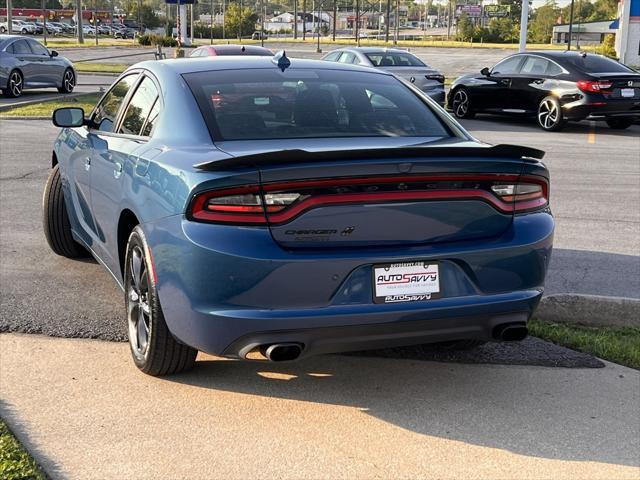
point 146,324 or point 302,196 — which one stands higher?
point 302,196

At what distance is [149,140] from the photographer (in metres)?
4.73

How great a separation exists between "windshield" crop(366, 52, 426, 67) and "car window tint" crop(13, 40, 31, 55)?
31.7 feet

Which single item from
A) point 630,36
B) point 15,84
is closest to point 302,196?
point 15,84

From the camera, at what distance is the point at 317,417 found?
4.16 meters

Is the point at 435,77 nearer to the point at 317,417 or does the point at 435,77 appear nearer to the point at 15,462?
the point at 317,417

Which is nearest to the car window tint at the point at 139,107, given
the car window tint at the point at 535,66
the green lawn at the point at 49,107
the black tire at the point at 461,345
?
the black tire at the point at 461,345

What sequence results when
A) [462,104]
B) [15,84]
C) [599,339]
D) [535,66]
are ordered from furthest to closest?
[15,84] < [462,104] < [535,66] < [599,339]

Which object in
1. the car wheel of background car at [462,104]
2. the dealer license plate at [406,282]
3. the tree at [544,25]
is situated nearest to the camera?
the dealer license plate at [406,282]

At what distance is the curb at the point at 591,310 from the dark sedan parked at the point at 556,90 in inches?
463

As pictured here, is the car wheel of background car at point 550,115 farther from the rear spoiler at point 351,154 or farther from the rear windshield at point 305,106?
the rear spoiler at point 351,154

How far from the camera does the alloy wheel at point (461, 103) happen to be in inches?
777

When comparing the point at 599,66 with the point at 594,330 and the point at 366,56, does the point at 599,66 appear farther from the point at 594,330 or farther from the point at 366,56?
the point at 594,330

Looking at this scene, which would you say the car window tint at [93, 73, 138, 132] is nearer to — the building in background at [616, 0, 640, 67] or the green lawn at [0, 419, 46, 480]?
the green lawn at [0, 419, 46, 480]

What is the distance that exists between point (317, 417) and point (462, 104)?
16.5 m
